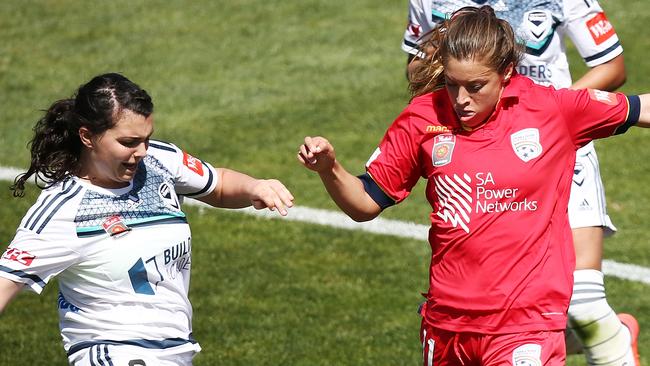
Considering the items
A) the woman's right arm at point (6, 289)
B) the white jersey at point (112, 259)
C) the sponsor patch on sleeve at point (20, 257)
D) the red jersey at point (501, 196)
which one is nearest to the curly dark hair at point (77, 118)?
the white jersey at point (112, 259)

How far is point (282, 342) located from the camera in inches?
320

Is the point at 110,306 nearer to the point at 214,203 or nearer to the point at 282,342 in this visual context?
the point at 214,203

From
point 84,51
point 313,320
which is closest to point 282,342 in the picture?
point 313,320

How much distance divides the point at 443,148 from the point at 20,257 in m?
1.82

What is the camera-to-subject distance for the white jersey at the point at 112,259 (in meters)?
5.31

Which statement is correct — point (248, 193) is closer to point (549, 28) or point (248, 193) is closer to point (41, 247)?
point (41, 247)

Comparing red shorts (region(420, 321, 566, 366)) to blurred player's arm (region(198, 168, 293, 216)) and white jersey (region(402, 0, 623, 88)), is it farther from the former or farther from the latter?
white jersey (region(402, 0, 623, 88))

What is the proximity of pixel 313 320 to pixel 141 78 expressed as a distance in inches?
223

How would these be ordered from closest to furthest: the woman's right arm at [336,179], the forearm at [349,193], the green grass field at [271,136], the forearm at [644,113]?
the woman's right arm at [336,179] → the forearm at [349,193] → the forearm at [644,113] → the green grass field at [271,136]

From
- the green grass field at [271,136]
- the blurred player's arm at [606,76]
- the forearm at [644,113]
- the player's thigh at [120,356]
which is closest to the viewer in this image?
the player's thigh at [120,356]

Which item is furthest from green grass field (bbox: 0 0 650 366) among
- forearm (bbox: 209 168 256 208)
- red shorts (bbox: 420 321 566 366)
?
red shorts (bbox: 420 321 566 366)

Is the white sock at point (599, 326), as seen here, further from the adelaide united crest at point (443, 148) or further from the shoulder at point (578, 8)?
the adelaide united crest at point (443, 148)

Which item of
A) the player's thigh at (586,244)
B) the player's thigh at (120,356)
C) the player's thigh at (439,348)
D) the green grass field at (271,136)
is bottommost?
the green grass field at (271,136)

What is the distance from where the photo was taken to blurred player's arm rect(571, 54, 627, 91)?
7016mm
